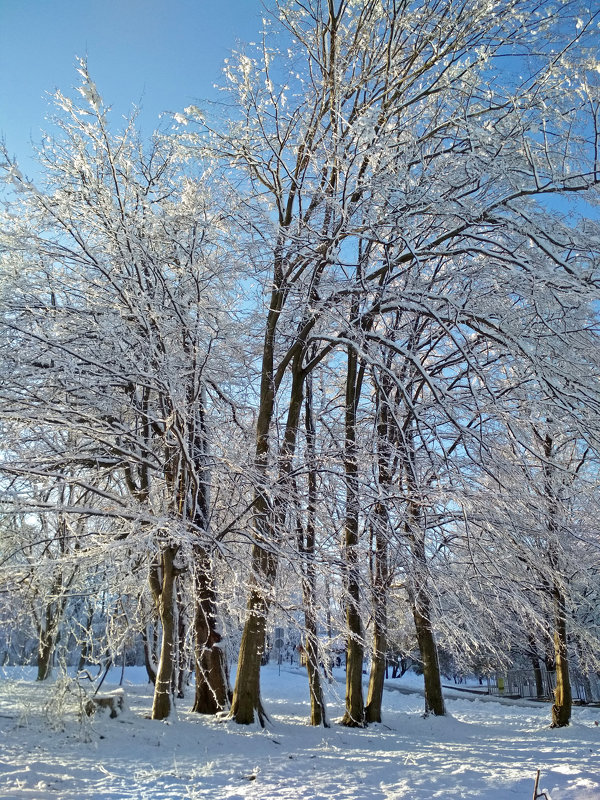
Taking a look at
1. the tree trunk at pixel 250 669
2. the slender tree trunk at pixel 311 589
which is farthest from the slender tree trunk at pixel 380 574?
the tree trunk at pixel 250 669

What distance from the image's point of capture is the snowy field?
5.11m

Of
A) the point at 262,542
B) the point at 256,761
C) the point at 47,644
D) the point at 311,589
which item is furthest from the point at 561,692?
the point at 47,644

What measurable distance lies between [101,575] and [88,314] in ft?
11.6

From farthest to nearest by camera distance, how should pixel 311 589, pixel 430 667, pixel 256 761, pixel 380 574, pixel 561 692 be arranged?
pixel 561 692
pixel 430 667
pixel 380 574
pixel 311 589
pixel 256 761

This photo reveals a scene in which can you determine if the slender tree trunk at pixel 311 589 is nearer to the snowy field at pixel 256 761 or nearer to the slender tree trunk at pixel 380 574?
the snowy field at pixel 256 761

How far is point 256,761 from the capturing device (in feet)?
21.4

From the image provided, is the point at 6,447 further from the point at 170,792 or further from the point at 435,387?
the point at 435,387

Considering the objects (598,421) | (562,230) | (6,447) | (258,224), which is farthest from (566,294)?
(6,447)

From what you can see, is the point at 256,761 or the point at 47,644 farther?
the point at 47,644

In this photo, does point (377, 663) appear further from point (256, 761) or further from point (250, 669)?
point (256, 761)

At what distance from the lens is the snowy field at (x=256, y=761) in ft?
16.8

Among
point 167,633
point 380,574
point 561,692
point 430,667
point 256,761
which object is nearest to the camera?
point 256,761

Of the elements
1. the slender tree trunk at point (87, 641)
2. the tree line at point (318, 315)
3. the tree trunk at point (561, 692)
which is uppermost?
the tree line at point (318, 315)

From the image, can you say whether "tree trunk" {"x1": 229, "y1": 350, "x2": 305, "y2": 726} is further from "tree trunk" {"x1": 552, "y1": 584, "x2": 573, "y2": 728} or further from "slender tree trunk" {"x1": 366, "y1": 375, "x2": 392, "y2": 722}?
"tree trunk" {"x1": 552, "y1": 584, "x2": 573, "y2": 728}
